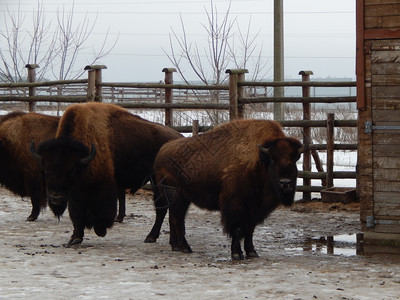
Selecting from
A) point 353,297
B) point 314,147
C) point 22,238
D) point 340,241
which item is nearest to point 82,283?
point 353,297

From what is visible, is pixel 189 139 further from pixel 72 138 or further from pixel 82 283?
pixel 82 283

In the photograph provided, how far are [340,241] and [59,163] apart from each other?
11.2ft

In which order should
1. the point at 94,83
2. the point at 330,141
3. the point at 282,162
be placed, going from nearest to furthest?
the point at 282,162
the point at 330,141
the point at 94,83

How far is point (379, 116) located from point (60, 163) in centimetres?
353

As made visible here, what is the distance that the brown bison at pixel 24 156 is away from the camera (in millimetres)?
10219

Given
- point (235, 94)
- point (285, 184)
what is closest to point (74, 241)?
point (285, 184)

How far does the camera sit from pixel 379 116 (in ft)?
26.9

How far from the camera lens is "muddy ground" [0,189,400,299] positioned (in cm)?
575

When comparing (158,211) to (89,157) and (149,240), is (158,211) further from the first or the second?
(89,157)

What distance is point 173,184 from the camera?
26.7ft

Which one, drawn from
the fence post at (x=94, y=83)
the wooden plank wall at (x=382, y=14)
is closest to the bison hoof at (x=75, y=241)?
the wooden plank wall at (x=382, y=14)

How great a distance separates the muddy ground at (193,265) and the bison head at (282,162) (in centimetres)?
69

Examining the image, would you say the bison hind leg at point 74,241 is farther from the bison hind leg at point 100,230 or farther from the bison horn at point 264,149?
the bison horn at point 264,149

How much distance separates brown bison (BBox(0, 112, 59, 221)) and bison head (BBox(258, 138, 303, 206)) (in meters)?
3.98
